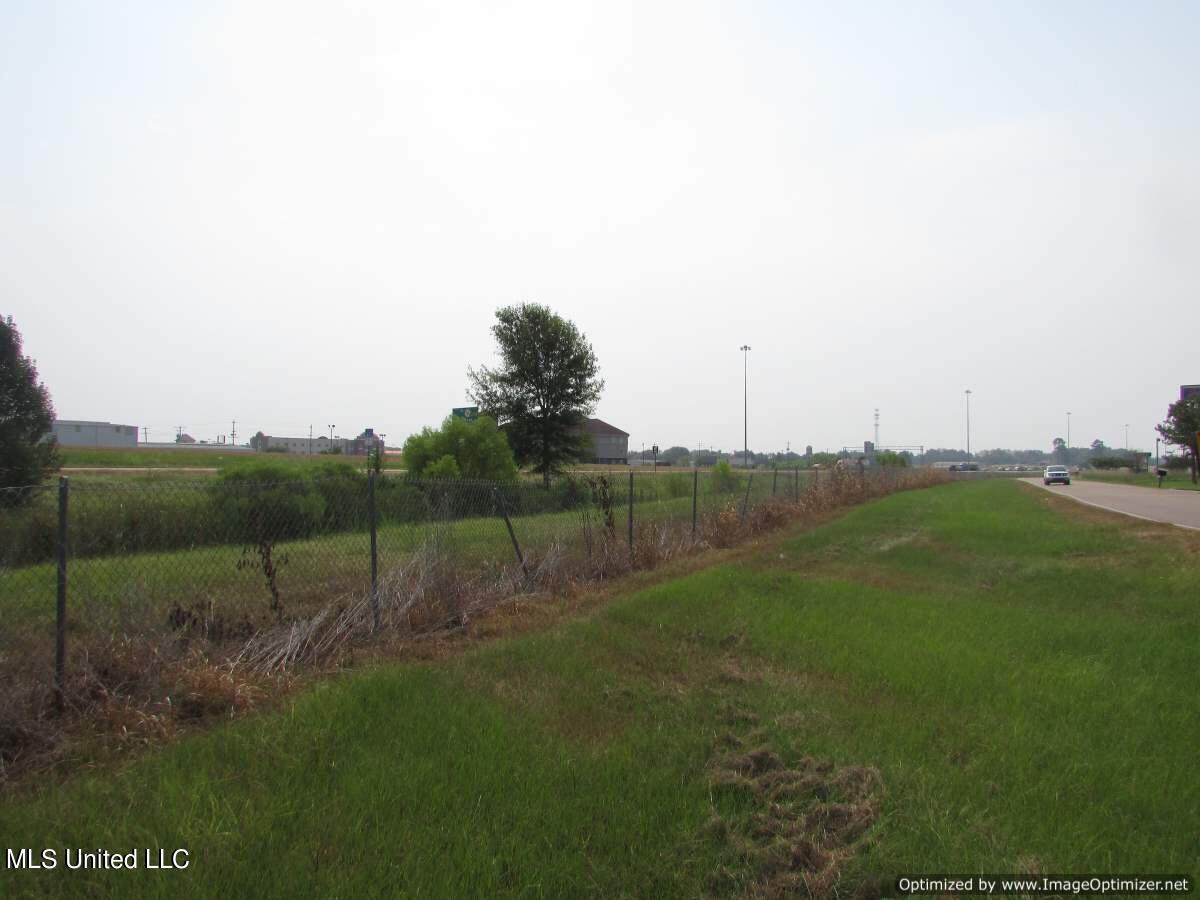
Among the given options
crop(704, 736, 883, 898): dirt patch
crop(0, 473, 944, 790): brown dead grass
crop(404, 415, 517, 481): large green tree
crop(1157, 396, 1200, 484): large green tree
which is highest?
crop(1157, 396, 1200, 484): large green tree

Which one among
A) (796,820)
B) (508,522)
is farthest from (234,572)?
(796,820)

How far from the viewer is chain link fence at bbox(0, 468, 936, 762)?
15.9 feet

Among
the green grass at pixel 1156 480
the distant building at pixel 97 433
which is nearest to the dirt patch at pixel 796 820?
the green grass at pixel 1156 480

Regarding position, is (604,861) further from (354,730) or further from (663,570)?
(663,570)

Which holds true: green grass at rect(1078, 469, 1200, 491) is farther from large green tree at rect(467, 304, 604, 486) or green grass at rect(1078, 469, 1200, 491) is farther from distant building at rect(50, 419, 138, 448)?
distant building at rect(50, 419, 138, 448)

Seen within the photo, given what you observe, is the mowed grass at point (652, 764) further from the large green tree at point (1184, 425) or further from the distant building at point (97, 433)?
the distant building at point (97, 433)

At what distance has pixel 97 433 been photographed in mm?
68938

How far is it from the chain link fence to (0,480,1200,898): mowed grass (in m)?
0.98

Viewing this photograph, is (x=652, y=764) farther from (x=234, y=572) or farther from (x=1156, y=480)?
(x=1156, y=480)

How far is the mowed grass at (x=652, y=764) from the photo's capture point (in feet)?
10.6

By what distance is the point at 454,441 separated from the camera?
2070 centimetres

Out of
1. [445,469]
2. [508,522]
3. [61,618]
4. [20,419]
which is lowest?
[61,618]

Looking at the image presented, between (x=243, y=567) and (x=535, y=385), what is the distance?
1006 inches

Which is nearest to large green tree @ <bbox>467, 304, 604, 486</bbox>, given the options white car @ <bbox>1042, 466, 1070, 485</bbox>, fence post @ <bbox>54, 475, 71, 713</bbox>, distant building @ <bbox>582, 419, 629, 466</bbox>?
fence post @ <bbox>54, 475, 71, 713</bbox>
